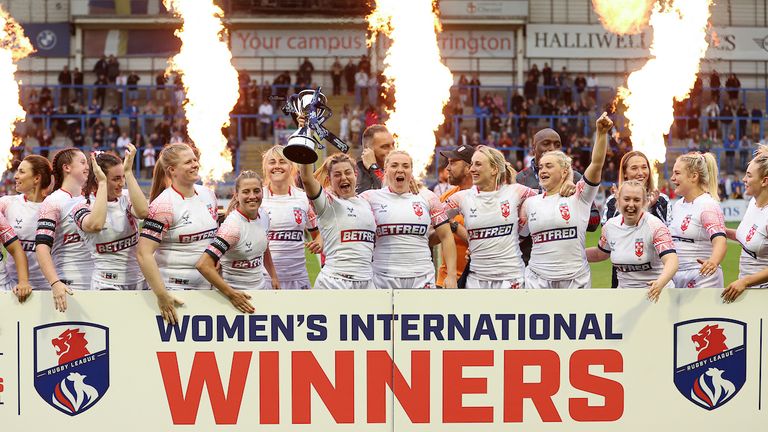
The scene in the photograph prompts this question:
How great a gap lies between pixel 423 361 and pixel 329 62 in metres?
32.4

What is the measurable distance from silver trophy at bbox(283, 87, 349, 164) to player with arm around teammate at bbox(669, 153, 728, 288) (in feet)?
8.81

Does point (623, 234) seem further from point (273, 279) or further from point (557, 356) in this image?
point (273, 279)

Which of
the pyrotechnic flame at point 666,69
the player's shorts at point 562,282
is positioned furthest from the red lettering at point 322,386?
the pyrotechnic flame at point 666,69

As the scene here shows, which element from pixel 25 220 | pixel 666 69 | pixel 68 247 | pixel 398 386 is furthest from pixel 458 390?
pixel 666 69

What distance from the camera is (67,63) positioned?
38.5m

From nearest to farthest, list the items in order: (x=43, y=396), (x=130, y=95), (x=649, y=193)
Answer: (x=43, y=396)
(x=649, y=193)
(x=130, y=95)

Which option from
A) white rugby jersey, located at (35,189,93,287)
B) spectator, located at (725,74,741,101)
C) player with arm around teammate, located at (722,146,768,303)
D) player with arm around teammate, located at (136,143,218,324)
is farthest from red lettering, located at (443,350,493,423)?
spectator, located at (725,74,741,101)

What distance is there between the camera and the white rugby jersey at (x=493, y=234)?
25.5 feet

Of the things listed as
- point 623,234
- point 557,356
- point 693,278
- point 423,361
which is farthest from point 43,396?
point 693,278

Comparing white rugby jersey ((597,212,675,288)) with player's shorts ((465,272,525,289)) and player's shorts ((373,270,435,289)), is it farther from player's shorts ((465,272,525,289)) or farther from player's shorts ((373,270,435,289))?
player's shorts ((373,270,435,289))

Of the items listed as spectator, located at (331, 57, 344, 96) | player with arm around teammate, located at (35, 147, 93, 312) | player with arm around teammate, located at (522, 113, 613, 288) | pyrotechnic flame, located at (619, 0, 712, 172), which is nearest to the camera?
player with arm around teammate, located at (35, 147, 93, 312)

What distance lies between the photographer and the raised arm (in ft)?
23.0

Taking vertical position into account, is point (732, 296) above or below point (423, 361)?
above

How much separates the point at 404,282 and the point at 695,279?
2177mm
